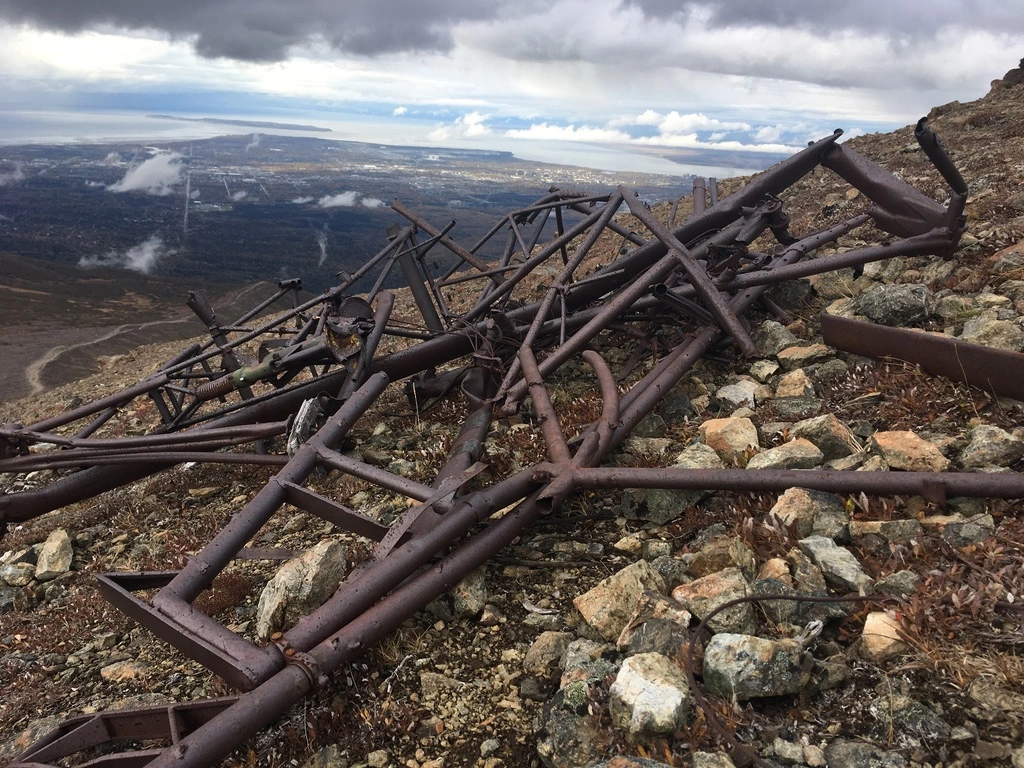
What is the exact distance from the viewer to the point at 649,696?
8.59ft

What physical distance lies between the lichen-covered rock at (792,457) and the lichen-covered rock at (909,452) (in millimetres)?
394

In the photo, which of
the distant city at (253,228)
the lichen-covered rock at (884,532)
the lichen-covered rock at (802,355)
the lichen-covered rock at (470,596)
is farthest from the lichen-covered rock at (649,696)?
the distant city at (253,228)

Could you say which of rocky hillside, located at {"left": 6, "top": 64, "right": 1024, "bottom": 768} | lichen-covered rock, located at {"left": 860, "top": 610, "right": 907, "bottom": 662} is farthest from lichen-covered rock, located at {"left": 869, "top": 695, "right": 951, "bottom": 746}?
lichen-covered rock, located at {"left": 860, "top": 610, "right": 907, "bottom": 662}

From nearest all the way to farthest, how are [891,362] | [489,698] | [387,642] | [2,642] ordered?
1. [489,698]
2. [387,642]
3. [2,642]
4. [891,362]

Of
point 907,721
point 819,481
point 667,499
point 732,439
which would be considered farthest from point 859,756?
point 732,439

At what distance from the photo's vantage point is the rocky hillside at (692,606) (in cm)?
258

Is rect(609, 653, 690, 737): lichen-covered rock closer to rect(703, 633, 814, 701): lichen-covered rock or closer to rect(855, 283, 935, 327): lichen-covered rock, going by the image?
rect(703, 633, 814, 701): lichen-covered rock

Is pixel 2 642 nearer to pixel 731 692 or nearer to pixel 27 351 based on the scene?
pixel 731 692

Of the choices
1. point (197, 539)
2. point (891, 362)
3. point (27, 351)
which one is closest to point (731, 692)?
point (891, 362)

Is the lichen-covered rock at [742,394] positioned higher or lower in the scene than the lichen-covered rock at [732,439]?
higher

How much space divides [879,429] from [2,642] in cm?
693

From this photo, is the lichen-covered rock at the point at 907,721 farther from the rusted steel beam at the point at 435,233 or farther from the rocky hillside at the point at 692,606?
the rusted steel beam at the point at 435,233

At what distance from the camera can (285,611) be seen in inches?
153

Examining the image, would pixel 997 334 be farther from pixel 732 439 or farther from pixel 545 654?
pixel 545 654
